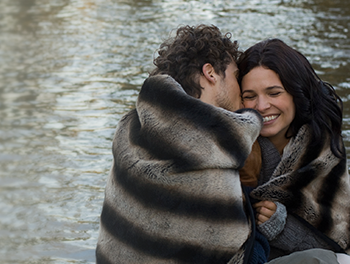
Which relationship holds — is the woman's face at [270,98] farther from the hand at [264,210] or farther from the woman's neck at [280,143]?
the hand at [264,210]

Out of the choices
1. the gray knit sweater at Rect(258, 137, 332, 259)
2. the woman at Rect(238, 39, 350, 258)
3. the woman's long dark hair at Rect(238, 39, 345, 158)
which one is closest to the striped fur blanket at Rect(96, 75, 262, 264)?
the gray knit sweater at Rect(258, 137, 332, 259)

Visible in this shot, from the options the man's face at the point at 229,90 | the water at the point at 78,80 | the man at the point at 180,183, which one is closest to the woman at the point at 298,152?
the man's face at the point at 229,90

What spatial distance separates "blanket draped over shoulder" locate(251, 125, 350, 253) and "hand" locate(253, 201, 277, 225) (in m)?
0.06

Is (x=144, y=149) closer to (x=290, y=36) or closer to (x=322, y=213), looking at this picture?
(x=322, y=213)

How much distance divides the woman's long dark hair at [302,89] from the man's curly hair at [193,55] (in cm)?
23

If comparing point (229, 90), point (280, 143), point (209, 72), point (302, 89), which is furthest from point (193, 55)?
point (280, 143)

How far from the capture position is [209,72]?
242 cm

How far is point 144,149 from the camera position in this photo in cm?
219

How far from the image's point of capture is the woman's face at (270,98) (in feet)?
8.87

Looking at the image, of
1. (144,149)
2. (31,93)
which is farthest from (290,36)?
(144,149)

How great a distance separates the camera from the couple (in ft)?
6.81

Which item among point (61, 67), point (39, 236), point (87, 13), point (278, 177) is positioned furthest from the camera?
point (87, 13)

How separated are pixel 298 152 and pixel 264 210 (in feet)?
1.18

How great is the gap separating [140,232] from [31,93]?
5124mm
